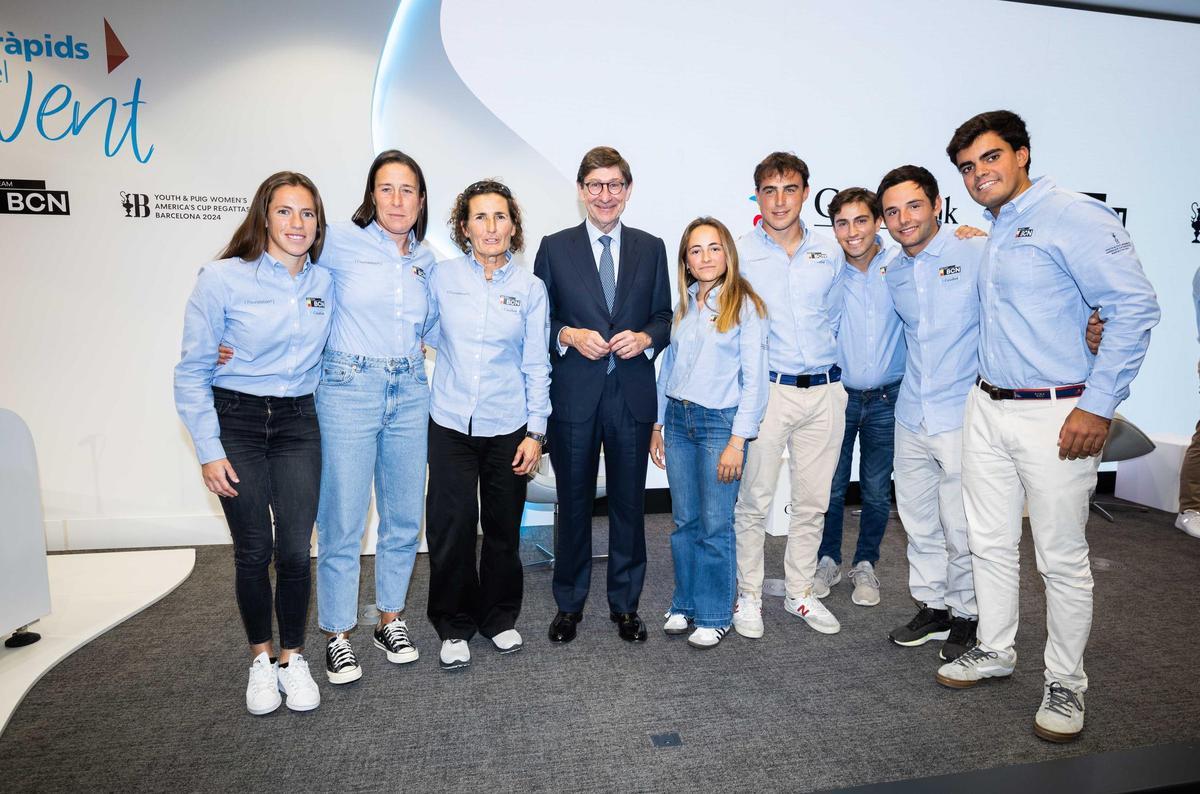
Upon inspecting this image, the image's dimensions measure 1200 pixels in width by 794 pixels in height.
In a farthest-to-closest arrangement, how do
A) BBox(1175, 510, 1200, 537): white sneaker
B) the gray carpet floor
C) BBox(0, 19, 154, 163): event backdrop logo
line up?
1. BBox(1175, 510, 1200, 537): white sneaker
2. BBox(0, 19, 154, 163): event backdrop logo
3. the gray carpet floor

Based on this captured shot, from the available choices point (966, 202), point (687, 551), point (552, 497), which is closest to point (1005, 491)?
point (687, 551)

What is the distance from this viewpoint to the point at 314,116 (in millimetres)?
4125

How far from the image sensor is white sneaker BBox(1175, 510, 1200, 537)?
170 inches

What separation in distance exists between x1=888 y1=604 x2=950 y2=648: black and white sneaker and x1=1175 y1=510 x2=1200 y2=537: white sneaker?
262 centimetres

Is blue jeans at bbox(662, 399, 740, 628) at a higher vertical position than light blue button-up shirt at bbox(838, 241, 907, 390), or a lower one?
lower

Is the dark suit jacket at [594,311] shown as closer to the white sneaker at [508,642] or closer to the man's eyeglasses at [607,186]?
the man's eyeglasses at [607,186]

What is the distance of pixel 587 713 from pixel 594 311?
1.42 metres

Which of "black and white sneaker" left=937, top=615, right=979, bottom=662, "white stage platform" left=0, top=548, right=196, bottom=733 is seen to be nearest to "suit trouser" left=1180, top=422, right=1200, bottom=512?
"black and white sneaker" left=937, top=615, right=979, bottom=662

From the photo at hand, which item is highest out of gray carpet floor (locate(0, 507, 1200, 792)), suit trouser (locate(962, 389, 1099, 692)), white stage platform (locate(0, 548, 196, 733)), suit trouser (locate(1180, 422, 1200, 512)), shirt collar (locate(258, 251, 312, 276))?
shirt collar (locate(258, 251, 312, 276))

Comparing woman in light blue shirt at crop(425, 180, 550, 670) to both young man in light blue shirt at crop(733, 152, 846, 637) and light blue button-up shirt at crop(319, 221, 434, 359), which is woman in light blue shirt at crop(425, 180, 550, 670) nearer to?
light blue button-up shirt at crop(319, 221, 434, 359)

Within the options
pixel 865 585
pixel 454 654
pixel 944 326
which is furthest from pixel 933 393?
pixel 454 654

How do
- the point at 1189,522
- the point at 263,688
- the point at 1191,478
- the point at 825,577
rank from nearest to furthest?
the point at 263,688 < the point at 825,577 < the point at 1189,522 < the point at 1191,478

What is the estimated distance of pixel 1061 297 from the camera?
217 cm

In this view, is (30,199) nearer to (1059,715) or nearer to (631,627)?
(631,627)
